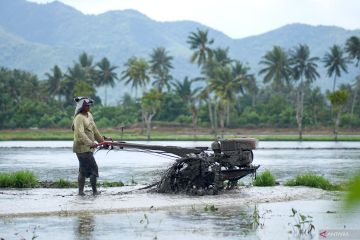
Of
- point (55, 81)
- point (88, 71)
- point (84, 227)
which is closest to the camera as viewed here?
point (84, 227)

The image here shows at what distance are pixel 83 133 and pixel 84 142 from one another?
163 millimetres

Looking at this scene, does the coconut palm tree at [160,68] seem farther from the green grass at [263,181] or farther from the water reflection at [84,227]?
the water reflection at [84,227]

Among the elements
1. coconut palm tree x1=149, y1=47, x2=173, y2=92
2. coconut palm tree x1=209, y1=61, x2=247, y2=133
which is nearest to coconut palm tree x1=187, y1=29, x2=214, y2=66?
coconut palm tree x1=209, y1=61, x2=247, y2=133

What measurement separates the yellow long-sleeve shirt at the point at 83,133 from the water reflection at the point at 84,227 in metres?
2.33

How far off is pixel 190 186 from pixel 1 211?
368cm

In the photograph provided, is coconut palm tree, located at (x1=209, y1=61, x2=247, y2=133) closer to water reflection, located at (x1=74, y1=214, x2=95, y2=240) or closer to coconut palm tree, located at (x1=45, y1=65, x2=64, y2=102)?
coconut palm tree, located at (x1=45, y1=65, x2=64, y2=102)

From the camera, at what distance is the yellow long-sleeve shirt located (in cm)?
1298

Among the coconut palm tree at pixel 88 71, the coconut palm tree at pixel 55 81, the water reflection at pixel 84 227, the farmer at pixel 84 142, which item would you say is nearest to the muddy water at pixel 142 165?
the farmer at pixel 84 142

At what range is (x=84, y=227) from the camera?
9.66 m

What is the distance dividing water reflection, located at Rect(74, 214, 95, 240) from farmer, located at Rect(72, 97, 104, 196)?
232cm

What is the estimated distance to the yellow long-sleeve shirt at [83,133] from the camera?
12984mm

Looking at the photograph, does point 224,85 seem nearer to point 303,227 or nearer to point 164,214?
point 164,214

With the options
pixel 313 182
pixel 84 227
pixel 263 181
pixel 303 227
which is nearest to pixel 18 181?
pixel 263 181

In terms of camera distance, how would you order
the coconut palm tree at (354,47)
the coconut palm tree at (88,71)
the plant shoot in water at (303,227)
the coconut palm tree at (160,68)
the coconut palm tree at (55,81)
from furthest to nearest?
the coconut palm tree at (160,68) → the coconut palm tree at (88,71) → the coconut palm tree at (55,81) → the coconut palm tree at (354,47) → the plant shoot in water at (303,227)
